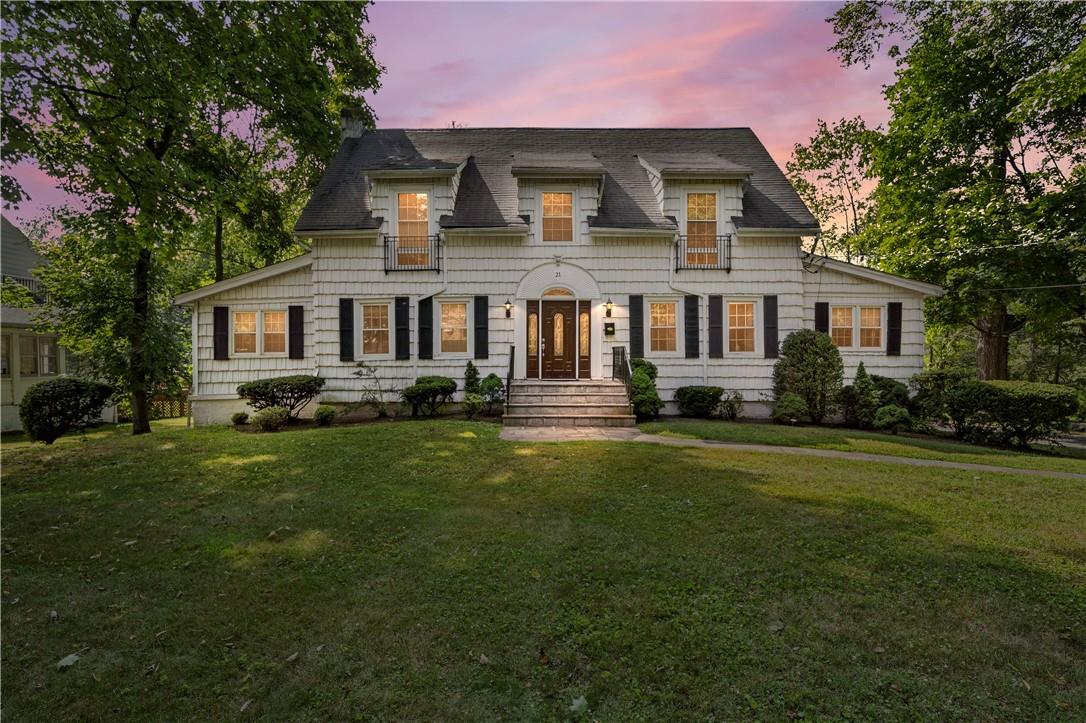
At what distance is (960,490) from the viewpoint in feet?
20.0

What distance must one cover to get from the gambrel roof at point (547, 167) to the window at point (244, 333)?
313 cm

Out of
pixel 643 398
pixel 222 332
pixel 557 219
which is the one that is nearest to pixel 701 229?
pixel 557 219

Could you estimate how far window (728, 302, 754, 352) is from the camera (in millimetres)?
13172

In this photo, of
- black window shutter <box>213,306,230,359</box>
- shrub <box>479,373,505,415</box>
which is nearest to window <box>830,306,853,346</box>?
shrub <box>479,373,505,415</box>

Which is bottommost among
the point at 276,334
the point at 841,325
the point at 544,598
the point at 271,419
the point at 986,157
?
the point at 544,598

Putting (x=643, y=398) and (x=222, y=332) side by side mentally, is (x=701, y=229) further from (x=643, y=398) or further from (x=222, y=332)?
(x=222, y=332)

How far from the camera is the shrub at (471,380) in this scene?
12.3 metres

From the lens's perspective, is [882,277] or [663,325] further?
[663,325]

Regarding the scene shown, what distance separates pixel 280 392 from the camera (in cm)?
1151

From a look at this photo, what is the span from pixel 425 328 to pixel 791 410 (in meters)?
10.1

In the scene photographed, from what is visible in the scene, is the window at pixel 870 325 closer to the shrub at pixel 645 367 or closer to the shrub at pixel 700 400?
the shrub at pixel 700 400

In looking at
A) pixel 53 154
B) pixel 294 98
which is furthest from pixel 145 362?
pixel 294 98

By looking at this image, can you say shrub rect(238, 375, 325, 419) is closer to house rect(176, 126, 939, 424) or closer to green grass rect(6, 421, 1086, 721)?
house rect(176, 126, 939, 424)

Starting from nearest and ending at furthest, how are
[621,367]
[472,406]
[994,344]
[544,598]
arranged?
[544,598]
[472,406]
[621,367]
[994,344]
